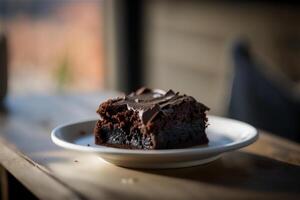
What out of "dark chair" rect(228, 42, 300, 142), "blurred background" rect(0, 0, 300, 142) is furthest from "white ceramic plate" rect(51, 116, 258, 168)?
"blurred background" rect(0, 0, 300, 142)

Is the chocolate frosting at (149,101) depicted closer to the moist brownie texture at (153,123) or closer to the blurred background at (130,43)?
the moist brownie texture at (153,123)

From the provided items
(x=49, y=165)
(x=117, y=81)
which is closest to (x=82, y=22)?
(x=117, y=81)

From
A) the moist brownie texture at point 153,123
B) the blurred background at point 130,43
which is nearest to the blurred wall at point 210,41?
the blurred background at point 130,43

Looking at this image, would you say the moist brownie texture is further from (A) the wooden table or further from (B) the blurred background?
(B) the blurred background

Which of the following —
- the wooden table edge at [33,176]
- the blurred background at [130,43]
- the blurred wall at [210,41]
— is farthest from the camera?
the blurred background at [130,43]

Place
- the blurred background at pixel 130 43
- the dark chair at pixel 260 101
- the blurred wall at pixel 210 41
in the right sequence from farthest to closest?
the blurred background at pixel 130 43, the blurred wall at pixel 210 41, the dark chair at pixel 260 101

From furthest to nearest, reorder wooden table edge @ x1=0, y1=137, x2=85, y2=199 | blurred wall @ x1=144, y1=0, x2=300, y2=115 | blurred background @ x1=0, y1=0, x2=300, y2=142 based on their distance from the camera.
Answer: blurred background @ x1=0, y1=0, x2=300, y2=142
blurred wall @ x1=144, y1=0, x2=300, y2=115
wooden table edge @ x1=0, y1=137, x2=85, y2=199

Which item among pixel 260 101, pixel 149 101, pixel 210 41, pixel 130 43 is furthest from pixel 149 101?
pixel 130 43
